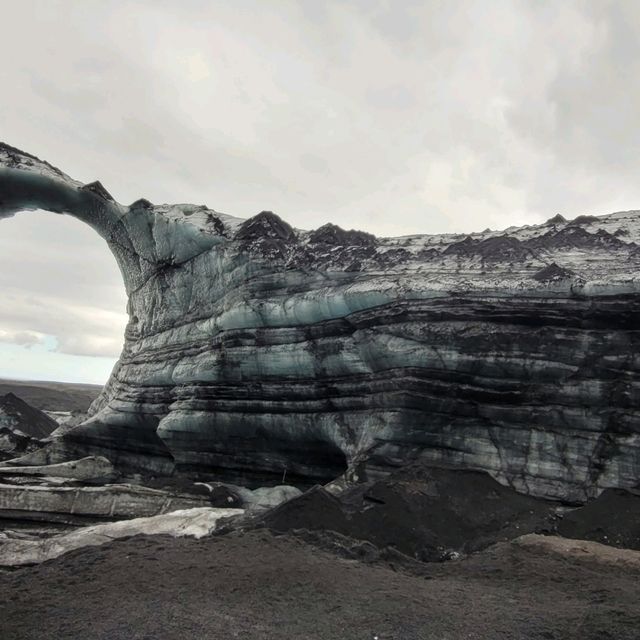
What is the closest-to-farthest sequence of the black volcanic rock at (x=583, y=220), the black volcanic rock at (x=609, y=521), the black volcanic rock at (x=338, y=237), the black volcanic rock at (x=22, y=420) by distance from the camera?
the black volcanic rock at (x=609, y=521) → the black volcanic rock at (x=583, y=220) → the black volcanic rock at (x=338, y=237) → the black volcanic rock at (x=22, y=420)

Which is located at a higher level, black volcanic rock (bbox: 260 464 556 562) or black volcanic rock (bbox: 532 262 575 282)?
black volcanic rock (bbox: 532 262 575 282)

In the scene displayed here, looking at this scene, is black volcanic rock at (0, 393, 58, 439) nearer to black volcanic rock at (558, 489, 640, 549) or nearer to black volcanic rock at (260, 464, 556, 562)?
black volcanic rock at (260, 464, 556, 562)

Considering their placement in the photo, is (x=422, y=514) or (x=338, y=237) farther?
(x=338, y=237)

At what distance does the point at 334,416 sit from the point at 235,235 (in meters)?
7.36

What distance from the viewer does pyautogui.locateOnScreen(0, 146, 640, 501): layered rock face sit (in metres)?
11.7

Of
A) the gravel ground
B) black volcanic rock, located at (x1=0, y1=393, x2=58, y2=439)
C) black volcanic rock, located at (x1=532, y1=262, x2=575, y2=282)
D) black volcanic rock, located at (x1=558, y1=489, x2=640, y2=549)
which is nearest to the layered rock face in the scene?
black volcanic rock, located at (x1=532, y1=262, x2=575, y2=282)

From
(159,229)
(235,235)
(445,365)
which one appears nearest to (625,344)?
(445,365)

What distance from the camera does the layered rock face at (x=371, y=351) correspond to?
460 inches

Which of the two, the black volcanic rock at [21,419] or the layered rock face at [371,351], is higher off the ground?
the layered rock face at [371,351]

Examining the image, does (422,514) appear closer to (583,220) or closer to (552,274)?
(552,274)

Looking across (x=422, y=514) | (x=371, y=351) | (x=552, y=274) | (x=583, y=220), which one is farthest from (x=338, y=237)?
(x=422, y=514)

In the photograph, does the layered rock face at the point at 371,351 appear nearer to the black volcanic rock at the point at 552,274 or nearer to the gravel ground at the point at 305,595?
the black volcanic rock at the point at 552,274

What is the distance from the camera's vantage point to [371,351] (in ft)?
44.7

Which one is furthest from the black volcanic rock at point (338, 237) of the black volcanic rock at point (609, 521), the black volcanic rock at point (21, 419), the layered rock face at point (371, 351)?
the black volcanic rock at point (21, 419)
